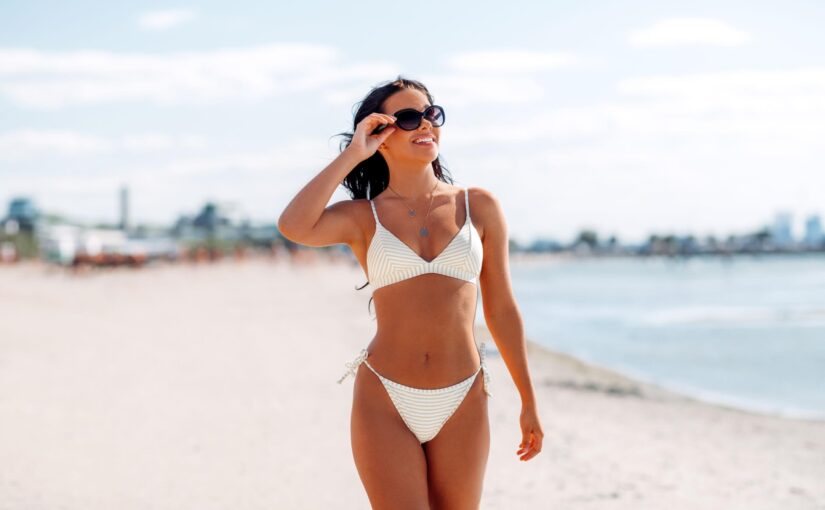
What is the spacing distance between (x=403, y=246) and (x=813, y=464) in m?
6.63

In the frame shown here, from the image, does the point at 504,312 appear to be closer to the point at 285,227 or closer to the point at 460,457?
the point at 460,457

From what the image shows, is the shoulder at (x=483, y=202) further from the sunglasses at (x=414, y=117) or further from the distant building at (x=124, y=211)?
the distant building at (x=124, y=211)

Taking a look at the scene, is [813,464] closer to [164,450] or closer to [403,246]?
[164,450]

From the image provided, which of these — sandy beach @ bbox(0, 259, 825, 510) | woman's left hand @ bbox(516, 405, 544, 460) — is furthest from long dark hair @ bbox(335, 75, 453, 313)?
sandy beach @ bbox(0, 259, 825, 510)

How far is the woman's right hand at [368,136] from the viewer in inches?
109

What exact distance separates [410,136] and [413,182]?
157 mm

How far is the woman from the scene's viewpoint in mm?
2689

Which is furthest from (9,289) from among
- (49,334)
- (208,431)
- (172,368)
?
(208,431)

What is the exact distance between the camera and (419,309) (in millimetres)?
2727

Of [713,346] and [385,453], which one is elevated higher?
[385,453]

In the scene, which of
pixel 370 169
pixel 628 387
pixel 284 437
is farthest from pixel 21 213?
pixel 370 169

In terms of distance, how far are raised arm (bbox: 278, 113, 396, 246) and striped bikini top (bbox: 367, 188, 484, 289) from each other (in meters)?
0.13

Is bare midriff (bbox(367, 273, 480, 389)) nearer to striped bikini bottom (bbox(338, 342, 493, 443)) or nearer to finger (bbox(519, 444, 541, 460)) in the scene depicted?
striped bikini bottom (bbox(338, 342, 493, 443))

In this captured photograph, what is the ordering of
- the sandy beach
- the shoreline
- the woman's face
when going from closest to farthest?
the woman's face, the sandy beach, the shoreline
